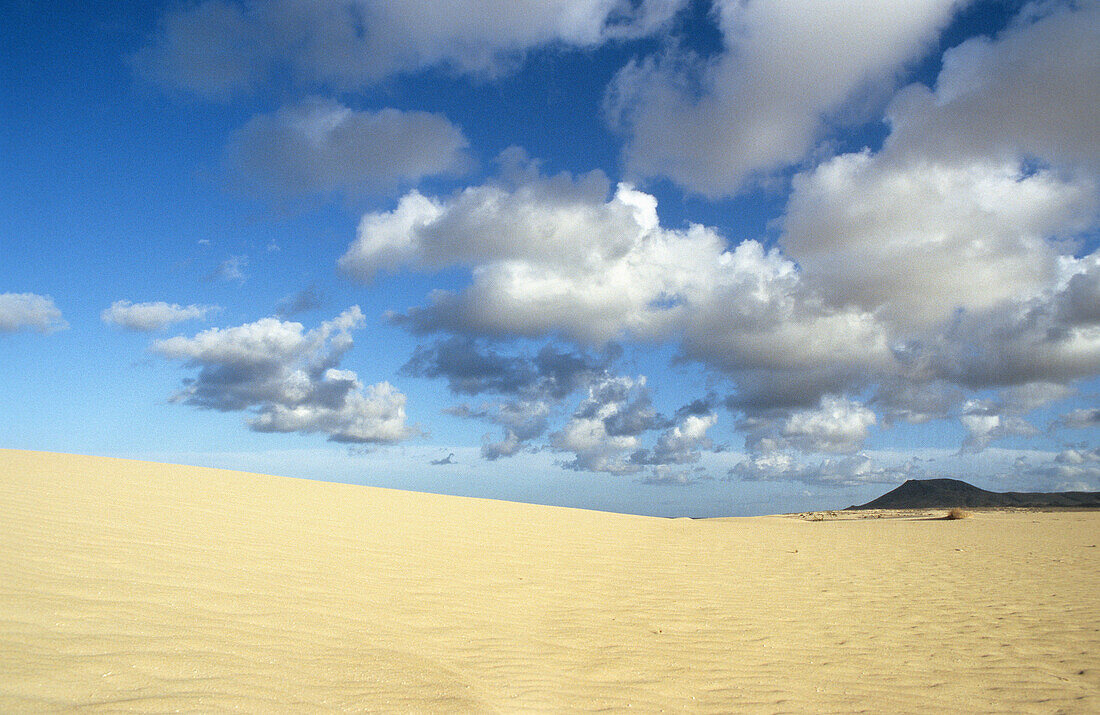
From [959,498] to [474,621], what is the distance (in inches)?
2350

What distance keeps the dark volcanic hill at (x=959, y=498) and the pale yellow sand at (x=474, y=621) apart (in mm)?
43481

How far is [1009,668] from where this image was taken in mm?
6055

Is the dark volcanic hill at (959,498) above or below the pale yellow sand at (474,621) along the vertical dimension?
below

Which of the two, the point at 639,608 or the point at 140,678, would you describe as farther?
the point at 639,608

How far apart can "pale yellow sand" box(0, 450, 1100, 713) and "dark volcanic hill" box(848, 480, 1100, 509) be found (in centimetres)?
4348

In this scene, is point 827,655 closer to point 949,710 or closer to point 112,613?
point 949,710

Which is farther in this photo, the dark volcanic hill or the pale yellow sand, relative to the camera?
the dark volcanic hill

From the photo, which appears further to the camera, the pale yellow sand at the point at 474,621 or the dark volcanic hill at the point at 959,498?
the dark volcanic hill at the point at 959,498

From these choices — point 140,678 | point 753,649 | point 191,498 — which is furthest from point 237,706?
point 191,498

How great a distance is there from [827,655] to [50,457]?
913 inches

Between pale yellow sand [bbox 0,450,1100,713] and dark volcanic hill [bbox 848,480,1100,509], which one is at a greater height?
pale yellow sand [bbox 0,450,1100,713]

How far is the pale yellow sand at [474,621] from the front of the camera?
14.8 feet

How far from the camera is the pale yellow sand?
4.52m

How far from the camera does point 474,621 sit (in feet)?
22.2
